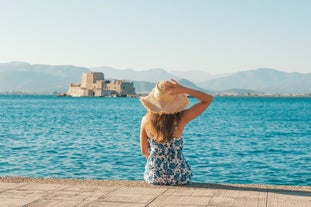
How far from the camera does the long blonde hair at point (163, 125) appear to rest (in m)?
7.90

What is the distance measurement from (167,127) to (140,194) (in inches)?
46.5

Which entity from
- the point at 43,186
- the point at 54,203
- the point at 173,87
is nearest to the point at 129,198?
the point at 54,203

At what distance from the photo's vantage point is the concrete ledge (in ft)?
21.8

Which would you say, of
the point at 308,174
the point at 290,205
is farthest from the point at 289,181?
the point at 290,205

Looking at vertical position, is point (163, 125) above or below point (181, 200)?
above

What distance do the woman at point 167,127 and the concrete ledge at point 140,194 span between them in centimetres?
25

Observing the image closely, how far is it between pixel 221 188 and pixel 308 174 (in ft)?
34.6

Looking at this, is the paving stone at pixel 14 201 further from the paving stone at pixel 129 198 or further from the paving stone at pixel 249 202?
the paving stone at pixel 249 202

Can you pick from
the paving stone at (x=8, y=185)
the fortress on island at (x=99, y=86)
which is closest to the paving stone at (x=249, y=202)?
the paving stone at (x=8, y=185)

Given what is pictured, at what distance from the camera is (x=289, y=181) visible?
643 inches

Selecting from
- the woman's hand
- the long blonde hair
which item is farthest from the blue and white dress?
the woman's hand

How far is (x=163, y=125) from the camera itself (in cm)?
796

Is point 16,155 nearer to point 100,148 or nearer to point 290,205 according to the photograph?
point 100,148

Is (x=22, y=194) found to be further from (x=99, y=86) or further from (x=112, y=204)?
(x=99, y=86)
